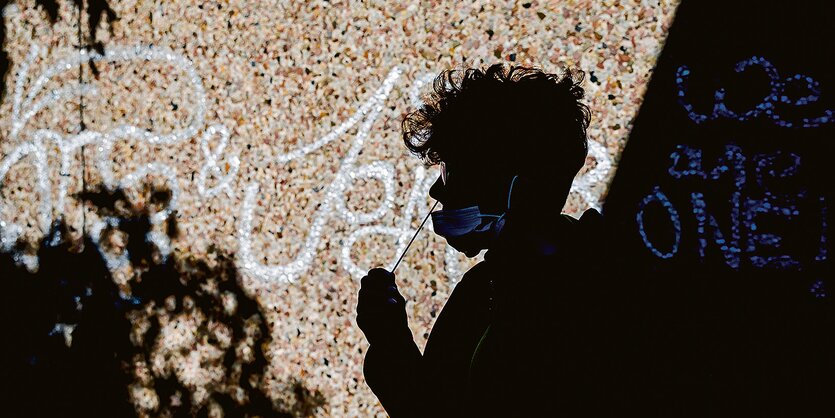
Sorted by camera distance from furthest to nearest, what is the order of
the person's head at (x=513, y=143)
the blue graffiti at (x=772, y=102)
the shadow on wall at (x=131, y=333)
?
the shadow on wall at (x=131, y=333) → the blue graffiti at (x=772, y=102) → the person's head at (x=513, y=143)

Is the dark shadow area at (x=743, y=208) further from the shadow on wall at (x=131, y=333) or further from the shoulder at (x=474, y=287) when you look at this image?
the shadow on wall at (x=131, y=333)

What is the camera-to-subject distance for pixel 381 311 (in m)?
1.97

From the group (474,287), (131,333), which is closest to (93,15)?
(131,333)

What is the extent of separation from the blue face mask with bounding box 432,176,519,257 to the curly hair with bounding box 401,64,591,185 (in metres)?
0.07

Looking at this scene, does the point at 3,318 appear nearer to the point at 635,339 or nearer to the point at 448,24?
the point at 448,24

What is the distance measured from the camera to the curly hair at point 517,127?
5.39 feet

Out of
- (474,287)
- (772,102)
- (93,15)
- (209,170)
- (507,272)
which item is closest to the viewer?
(507,272)

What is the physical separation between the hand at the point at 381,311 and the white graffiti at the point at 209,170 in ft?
3.25

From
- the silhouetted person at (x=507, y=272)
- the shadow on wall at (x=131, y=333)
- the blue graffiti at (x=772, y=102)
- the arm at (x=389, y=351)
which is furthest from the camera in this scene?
the shadow on wall at (x=131, y=333)

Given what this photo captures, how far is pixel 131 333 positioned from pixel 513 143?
8.35 feet

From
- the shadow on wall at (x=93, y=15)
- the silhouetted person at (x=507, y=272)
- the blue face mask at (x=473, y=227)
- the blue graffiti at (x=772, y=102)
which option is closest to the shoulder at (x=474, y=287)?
the silhouetted person at (x=507, y=272)

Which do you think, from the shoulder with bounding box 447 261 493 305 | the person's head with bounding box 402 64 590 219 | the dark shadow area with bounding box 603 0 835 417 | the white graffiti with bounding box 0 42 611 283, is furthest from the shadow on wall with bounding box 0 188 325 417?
the person's head with bounding box 402 64 590 219

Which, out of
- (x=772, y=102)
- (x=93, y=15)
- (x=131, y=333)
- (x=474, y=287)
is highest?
(x=772, y=102)

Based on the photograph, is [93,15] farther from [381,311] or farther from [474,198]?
[474,198]
